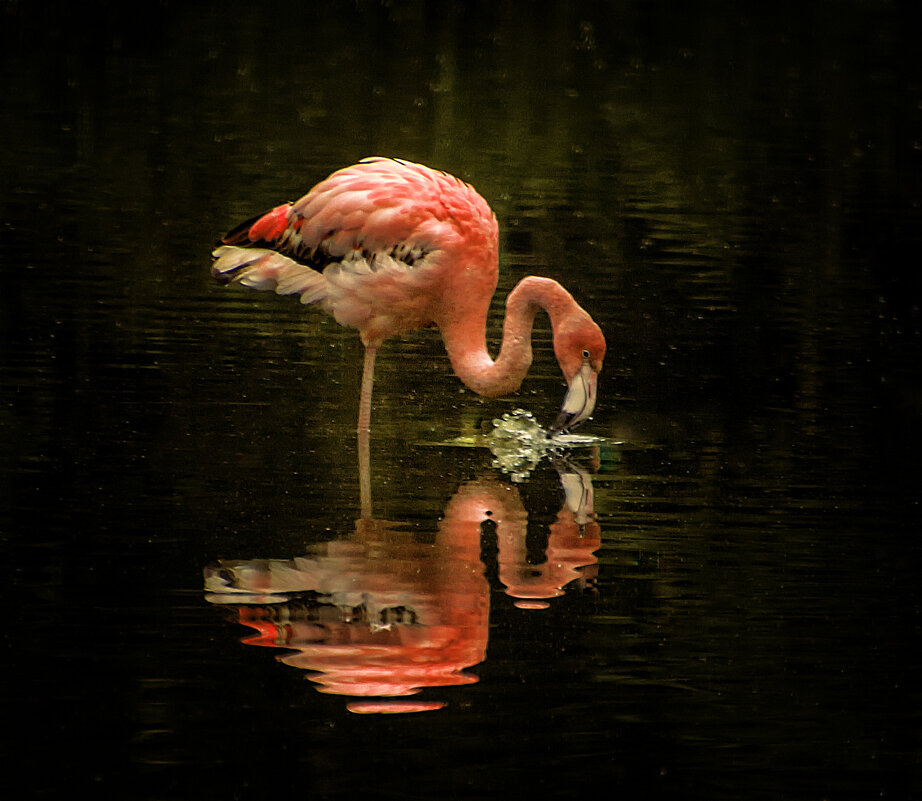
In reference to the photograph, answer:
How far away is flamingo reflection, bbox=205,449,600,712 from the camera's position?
17.8ft

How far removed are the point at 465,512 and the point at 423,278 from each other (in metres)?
1.60

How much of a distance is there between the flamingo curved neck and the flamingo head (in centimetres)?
9

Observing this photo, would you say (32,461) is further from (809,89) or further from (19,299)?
(809,89)

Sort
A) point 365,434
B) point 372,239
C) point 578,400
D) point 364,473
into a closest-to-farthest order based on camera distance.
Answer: point 364,473
point 578,400
point 365,434
point 372,239

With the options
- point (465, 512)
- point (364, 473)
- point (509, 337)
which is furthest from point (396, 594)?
point (509, 337)

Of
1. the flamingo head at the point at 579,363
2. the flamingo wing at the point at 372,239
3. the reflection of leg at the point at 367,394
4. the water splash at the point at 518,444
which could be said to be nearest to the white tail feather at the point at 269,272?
the flamingo wing at the point at 372,239

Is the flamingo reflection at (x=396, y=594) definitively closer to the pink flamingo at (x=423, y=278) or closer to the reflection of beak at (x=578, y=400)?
the reflection of beak at (x=578, y=400)

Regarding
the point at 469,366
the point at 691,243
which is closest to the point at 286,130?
the point at 691,243

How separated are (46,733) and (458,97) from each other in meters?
19.6

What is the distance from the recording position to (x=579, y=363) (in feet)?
26.8

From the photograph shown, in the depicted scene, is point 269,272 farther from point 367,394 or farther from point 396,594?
point 396,594

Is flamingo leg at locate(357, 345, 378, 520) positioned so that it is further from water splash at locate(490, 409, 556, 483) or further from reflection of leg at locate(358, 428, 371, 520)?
water splash at locate(490, 409, 556, 483)

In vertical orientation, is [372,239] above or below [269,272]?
above

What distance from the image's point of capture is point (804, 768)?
4988mm
